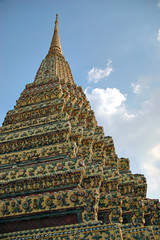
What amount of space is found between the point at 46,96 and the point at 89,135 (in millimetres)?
4157

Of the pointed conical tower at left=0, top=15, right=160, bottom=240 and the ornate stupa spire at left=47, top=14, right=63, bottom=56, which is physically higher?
the ornate stupa spire at left=47, top=14, right=63, bottom=56

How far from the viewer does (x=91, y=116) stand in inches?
562

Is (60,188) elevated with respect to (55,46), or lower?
lower

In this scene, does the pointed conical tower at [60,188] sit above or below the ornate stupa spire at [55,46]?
below

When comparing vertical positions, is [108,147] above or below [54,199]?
above

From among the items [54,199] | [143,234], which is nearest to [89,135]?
[54,199]

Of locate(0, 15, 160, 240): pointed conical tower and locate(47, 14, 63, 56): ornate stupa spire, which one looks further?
locate(47, 14, 63, 56): ornate stupa spire

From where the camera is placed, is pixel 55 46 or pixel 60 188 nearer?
pixel 60 188

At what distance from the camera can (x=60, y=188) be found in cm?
602

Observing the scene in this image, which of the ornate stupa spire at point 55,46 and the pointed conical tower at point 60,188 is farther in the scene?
the ornate stupa spire at point 55,46

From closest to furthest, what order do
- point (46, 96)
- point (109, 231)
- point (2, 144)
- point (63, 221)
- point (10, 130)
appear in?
point (109, 231), point (63, 221), point (2, 144), point (10, 130), point (46, 96)

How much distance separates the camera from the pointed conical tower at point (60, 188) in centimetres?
446

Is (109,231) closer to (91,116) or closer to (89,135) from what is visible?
(89,135)

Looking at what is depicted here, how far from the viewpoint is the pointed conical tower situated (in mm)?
4465
